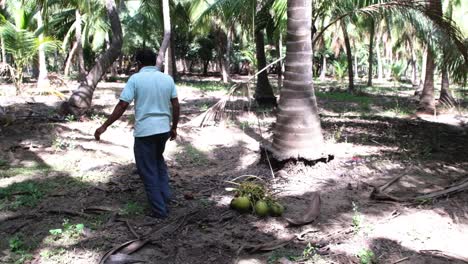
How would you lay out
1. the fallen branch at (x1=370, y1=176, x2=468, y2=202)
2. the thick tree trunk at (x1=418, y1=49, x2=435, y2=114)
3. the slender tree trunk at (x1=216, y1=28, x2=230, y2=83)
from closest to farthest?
the fallen branch at (x1=370, y1=176, x2=468, y2=202) → the thick tree trunk at (x1=418, y1=49, x2=435, y2=114) → the slender tree trunk at (x1=216, y1=28, x2=230, y2=83)

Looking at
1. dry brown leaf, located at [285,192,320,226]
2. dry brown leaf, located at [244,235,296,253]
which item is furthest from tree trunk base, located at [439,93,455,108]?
dry brown leaf, located at [244,235,296,253]

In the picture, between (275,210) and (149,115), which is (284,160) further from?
(149,115)

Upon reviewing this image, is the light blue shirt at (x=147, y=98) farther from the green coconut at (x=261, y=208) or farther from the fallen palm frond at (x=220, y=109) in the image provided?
the fallen palm frond at (x=220, y=109)

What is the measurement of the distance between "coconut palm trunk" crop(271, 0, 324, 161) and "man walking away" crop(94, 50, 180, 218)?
82.7 inches

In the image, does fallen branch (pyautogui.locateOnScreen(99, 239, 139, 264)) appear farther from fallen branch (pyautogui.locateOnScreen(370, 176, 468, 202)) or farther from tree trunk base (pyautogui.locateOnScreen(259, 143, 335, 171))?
fallen branch (pyautogui.locateOnScreen(370, 176, 468, 202))

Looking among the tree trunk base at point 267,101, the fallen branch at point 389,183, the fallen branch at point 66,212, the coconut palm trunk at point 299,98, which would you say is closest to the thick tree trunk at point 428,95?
the tree trunk base at point 267,101

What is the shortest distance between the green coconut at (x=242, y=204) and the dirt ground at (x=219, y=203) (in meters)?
0.11

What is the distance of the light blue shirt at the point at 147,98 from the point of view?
4980 millimetres

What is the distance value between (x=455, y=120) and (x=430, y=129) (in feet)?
10.6

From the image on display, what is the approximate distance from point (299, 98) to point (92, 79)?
20.3 ft

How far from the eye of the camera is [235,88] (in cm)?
660

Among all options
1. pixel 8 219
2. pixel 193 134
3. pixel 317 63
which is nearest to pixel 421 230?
pixel 8 219

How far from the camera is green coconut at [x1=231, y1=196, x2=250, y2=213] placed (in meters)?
5.21

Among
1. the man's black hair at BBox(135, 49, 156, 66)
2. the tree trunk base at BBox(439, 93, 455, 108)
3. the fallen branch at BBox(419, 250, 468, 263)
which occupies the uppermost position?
the man's black hair at BBox(135, 49, 156, 66)
